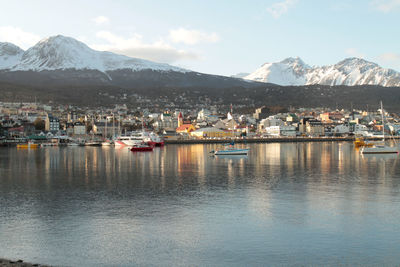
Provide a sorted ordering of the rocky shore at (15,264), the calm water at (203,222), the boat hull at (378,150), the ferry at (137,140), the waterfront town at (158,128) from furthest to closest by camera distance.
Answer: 1. the waterfront town at (158,128)
2. the ferry at (137,140)
3. the boat hull at (378,150)
4. the calm water at (203,222)
5. the rocky shore at (15,264)

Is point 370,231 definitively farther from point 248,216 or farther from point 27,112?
point 27,112

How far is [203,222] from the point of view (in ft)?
56.4

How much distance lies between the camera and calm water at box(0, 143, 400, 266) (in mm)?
13133

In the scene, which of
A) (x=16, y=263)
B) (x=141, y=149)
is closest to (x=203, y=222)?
(x=16, y=263)

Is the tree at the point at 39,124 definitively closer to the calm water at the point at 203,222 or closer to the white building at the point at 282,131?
the white building at the point at 282,131

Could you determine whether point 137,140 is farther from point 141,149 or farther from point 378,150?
point 378,150

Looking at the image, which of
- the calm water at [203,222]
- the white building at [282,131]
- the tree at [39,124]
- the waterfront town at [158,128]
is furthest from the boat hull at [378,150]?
the tree at [39,124]

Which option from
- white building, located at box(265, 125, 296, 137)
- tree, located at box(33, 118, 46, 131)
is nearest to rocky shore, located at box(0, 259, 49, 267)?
white building, located at box(265, 125, 296, 137)

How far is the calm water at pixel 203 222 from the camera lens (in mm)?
13133

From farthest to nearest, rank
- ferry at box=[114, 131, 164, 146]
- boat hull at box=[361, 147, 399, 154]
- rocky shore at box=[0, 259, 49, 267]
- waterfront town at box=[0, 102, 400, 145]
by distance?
waterfront town at box=[0, 102, 400, 145] < ferry at box=[114, 131, 164, 146] < boat hull at box=[361, 147, 399, 154] < rocky shore at box=[0, 259, 49, 267]

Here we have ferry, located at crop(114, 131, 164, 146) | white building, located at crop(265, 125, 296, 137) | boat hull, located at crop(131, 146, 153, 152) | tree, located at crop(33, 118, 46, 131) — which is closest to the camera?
boat hull, located at crop(131, 146, 153, 152)

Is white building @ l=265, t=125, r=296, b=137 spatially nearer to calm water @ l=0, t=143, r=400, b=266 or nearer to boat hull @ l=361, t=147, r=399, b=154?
boat hull @ l=361, t=147, r=399, b=154

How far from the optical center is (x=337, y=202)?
21094 millimetres

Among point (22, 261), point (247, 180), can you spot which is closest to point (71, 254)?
point (22, 261)
